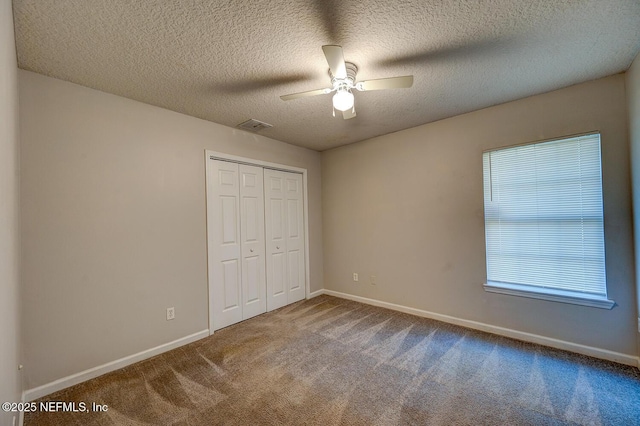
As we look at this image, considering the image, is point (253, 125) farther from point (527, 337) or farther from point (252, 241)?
point (527, 337)

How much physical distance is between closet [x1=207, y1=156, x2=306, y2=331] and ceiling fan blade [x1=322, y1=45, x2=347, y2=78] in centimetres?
196

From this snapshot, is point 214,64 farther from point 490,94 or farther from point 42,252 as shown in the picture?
point 490,94

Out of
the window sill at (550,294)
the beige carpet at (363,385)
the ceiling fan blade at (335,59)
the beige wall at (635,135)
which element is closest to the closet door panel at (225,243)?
the beige carpet at (363,385)

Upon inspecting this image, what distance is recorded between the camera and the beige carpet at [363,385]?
5.64 ft

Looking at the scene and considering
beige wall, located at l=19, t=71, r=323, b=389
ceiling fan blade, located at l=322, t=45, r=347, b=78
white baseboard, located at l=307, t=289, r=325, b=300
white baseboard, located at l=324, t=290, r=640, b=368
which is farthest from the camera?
white baseboard, located at l=307, t=289, r=325, b=300

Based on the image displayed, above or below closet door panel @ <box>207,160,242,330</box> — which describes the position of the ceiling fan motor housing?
above

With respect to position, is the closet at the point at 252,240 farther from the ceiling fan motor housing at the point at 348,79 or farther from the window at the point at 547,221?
the window at the point at 547,221

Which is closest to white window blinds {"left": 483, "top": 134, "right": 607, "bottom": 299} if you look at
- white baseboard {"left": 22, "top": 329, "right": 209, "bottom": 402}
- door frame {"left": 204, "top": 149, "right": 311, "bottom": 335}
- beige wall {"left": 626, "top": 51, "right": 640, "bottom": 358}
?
beige wall {"left": 626, "top": 51, "right": 640, "bottom": 358}

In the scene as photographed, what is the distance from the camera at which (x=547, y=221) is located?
2.57 m

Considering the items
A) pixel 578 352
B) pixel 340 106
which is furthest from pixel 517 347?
pixel 340 106

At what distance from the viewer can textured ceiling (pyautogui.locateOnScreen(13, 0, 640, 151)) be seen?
4.88ft

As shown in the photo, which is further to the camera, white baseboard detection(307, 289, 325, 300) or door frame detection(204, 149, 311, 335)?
white baseboard detection(307, 289, 325, 300)

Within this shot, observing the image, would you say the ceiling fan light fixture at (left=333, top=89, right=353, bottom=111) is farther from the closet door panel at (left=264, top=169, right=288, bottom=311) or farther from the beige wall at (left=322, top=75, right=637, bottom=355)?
the closet door panel at (left=264, top=169, right=288, bottom=311)

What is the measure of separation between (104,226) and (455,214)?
3.60 m
